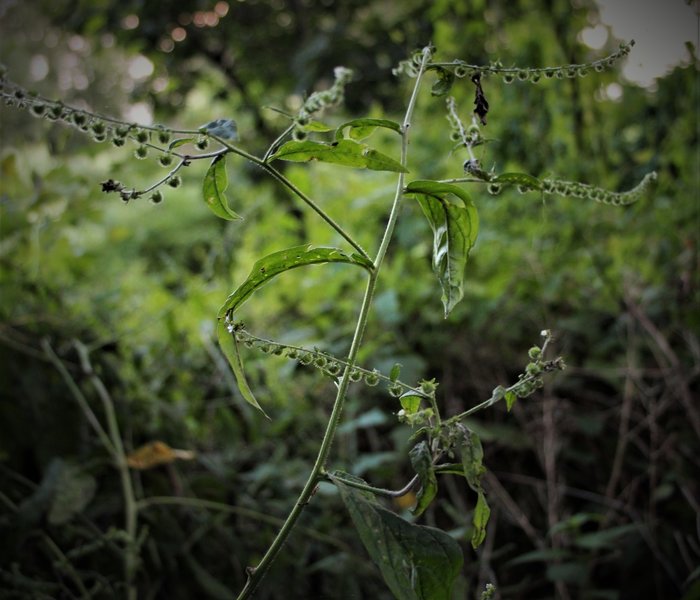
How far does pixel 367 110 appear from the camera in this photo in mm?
2818

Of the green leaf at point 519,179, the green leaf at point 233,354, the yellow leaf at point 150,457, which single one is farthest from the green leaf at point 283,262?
the yellow leaf at point 150,457

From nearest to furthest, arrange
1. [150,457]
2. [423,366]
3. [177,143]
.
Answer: [177,143]
[150,457]
[423,366]

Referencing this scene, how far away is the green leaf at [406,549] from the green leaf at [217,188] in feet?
0.80

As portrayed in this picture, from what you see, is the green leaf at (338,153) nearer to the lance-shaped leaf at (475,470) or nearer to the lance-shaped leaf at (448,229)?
the lance-shaped leaf at (448,229)

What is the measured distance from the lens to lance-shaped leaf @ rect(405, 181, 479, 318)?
0.52 m

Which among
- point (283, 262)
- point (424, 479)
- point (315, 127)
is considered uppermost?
point (315, 127)

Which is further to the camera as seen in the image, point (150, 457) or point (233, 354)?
point (150, 457)

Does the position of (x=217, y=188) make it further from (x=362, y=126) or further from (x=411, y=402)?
(x=411, y=402)

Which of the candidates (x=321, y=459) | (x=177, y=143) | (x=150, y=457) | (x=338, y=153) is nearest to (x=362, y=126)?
(x=338, y=153)

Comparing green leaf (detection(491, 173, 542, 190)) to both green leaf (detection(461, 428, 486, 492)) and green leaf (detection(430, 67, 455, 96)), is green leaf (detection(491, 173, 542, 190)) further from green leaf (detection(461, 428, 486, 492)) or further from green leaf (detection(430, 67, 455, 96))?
green leaf (detection(461, 428, 486, 492))

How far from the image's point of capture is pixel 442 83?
0.56 meters

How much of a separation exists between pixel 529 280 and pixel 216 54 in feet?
7.46

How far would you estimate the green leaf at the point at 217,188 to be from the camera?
51 centimetres

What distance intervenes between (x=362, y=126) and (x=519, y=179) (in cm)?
15
